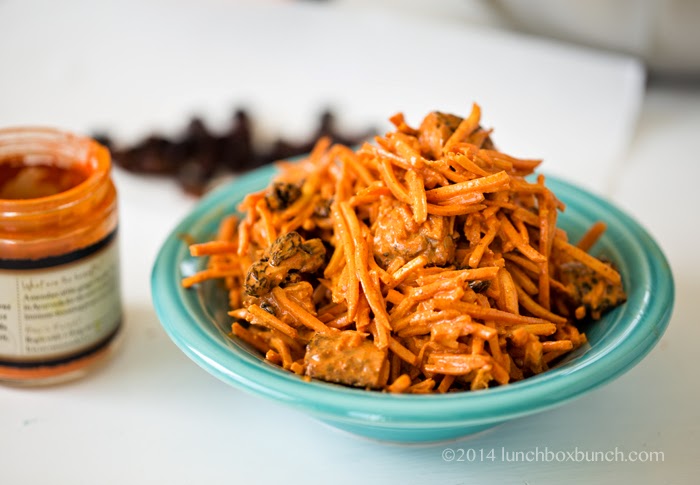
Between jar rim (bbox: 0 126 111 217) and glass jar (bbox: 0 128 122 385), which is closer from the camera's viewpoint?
glass jar (bbox: 0 128 122 385)

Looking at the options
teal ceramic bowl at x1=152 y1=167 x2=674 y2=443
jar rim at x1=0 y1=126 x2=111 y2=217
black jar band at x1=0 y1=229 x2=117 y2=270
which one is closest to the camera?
teal ceramic bowl at x1=152 y1=167 x2=674 y2=443

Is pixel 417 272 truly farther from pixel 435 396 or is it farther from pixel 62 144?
pixel 62 144

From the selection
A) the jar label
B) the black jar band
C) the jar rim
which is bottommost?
the jar label

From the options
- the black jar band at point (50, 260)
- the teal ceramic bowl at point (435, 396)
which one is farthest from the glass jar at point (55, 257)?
the teal ceramic bowl at point (435, 396)

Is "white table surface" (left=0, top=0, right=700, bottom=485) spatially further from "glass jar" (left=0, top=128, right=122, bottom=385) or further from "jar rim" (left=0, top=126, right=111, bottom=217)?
"jar rim" (left=0, top=126, right=111, bottom=217)

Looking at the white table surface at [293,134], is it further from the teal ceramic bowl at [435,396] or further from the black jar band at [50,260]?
the black jar band at [50,260]

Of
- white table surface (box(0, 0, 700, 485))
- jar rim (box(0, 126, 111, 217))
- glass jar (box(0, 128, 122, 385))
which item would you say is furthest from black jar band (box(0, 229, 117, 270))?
white table surface (box(0, 0, 700, 485))

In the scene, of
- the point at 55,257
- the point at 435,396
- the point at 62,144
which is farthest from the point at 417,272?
the point at 62,144
